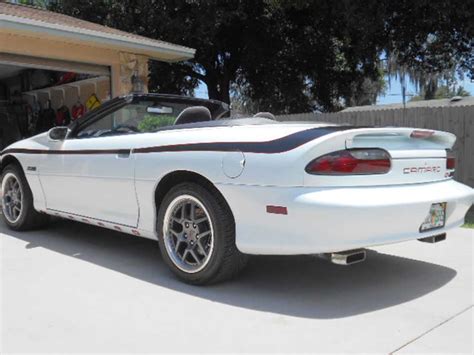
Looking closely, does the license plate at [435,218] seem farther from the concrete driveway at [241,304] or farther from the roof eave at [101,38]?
the roof eave at [101,38]

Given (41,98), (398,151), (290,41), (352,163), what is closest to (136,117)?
(352,163)

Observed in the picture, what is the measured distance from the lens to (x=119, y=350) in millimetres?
2992

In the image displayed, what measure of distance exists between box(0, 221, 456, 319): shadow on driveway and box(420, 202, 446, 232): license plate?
51 centimetres

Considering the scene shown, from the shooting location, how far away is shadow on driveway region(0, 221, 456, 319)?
148 inches

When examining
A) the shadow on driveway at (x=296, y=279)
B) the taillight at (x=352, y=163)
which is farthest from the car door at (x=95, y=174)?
the taillight at (x=352, y=163)

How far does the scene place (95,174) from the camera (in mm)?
4914

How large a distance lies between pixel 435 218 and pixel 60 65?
7.89m

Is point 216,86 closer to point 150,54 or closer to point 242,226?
point 150,54

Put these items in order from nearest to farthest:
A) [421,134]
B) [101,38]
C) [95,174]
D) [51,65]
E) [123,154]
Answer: [421,134] → [123,154] → [95,174] → [101,38] → [51,65]

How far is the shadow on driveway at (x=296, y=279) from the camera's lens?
12.3ft

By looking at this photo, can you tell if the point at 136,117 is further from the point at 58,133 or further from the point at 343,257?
the point at 343,257

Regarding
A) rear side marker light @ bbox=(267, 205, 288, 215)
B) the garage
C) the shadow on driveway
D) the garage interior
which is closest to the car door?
the shadow on driveway

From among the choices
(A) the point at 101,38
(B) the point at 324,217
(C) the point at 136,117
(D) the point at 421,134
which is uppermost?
(A) the point at 101,38

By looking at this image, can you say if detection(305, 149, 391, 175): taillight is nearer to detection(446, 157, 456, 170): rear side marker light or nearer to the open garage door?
detection(446, 157, 456, 170): rear side marker light
